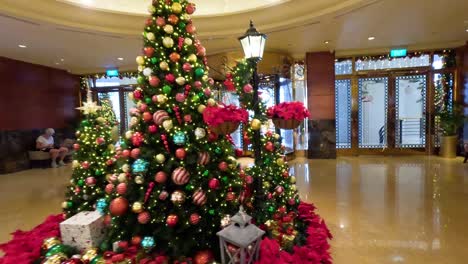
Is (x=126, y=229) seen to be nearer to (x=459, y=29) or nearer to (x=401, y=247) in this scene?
(x=401, y=247)

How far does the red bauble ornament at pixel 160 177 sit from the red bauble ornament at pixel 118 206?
0.34 m

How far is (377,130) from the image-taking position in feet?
26.4

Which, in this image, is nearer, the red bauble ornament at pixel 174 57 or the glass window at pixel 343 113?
the red bauble ornament at pixel 174 57

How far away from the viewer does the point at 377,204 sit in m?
3.82

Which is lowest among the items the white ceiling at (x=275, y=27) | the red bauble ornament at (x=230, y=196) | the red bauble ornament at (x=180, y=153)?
the red bauble ornament at (x=230, y=196)

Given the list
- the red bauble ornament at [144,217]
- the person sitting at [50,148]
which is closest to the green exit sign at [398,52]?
the red bauble ornament at [144,217]

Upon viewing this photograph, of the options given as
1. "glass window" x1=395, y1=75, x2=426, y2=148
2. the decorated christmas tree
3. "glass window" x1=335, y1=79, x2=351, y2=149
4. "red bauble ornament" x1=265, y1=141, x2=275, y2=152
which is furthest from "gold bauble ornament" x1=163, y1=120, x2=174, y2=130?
"glass window" x1=395, y1=75, x2=426, y2=148

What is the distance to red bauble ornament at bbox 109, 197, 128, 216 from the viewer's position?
221 centimetres

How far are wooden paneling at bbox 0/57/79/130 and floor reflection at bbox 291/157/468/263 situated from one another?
7.78 meters

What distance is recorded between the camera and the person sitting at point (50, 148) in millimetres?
7648

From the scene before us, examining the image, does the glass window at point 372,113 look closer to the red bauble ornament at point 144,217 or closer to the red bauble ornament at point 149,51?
the red bauble ornament at point 149,51

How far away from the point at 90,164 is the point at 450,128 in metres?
8.25

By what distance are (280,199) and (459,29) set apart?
6103 mm

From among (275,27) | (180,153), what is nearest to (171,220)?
(180,153)
